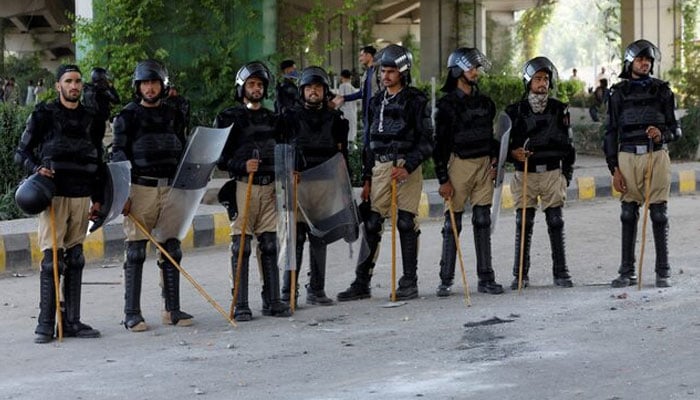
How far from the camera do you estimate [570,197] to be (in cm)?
1712

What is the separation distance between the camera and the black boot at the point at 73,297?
30.1 ft

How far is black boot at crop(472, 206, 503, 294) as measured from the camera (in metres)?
10.5

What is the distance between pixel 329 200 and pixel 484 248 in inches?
47.6

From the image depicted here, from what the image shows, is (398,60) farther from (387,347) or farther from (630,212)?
(387,347)

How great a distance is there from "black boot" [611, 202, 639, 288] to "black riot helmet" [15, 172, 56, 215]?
4074 mm

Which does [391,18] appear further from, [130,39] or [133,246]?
[133,246]

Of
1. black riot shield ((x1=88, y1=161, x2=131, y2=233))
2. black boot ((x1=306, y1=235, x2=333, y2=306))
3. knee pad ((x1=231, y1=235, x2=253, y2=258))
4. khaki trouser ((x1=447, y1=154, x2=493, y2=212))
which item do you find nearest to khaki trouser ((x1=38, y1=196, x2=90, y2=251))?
black riot shield ((x1=88, y1=161, x2=131, y2=233))

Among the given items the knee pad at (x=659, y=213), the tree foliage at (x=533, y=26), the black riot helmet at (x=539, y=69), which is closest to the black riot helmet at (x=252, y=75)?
the black riot helmet at (x=539, y=69)

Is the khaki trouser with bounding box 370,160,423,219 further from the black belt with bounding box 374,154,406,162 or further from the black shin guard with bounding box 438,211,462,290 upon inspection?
the black shin guard with bounding box 438,211,462,290

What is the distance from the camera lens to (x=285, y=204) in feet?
31.7

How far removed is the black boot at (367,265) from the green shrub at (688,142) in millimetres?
11163

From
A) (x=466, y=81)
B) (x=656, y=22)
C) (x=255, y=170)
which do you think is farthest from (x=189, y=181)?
(x=656, y=22)

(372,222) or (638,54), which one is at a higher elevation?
(638,54)

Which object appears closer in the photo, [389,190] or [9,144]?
[389,190]
